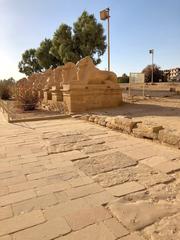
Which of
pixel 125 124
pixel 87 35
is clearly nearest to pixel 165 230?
pixel 125 124

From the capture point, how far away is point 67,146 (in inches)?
178

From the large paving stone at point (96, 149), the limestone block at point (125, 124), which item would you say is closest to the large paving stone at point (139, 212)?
the large paving stone at point (96, 149)

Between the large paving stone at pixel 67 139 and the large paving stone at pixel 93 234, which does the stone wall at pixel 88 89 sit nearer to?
the large paving stone at pixel 67 139

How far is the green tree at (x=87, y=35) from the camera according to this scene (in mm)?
22859

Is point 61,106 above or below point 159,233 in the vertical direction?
above

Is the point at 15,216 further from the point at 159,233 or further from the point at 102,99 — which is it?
the point at 102,99

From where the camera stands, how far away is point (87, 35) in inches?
908

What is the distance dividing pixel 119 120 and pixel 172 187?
324 cm

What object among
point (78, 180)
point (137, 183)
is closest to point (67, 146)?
point (78, 180)

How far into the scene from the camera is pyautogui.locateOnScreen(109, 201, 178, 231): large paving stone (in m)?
2.02

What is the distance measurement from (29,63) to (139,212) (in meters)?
39.5

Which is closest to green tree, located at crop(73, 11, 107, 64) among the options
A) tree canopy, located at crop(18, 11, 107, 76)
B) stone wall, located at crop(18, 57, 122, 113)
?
tree canopy, located at crop(18, 11, 107, 76)

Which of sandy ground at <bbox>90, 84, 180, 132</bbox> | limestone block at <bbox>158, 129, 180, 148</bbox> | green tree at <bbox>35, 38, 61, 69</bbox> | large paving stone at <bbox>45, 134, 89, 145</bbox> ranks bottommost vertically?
large paving stone at <bbox>45, 134, 89, 145</bbox>

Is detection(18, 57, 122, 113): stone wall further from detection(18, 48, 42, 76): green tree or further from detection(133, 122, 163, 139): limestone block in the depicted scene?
detection(18, 48, 42, 76): green tree
